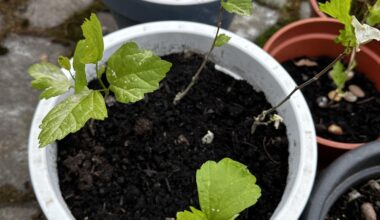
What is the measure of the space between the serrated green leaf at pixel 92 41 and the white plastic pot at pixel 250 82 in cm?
25

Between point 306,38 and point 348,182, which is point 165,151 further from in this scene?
point 306,38

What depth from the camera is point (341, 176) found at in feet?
3.52

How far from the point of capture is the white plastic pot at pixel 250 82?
92 cm

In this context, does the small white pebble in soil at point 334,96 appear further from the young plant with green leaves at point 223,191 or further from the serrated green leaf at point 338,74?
the young plant with green leaves at point 223,191

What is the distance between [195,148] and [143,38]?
31 cm

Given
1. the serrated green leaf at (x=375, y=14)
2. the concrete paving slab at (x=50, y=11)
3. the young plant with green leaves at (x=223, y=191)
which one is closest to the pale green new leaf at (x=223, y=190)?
the young plant with green leaves at (x=223, y=191)

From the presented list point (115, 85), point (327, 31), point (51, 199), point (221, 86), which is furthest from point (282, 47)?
point (51, 199)

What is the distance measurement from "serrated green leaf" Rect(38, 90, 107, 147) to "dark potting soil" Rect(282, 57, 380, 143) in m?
0.79

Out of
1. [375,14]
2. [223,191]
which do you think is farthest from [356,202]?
[223,191]

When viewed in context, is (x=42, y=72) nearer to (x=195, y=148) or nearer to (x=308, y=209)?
(x=195, y=148)

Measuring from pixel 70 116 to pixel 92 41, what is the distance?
13cm

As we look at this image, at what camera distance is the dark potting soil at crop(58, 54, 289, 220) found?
102cm

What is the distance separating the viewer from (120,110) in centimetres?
Result: 113

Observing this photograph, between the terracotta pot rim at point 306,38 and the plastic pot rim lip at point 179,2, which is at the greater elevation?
the plastic pot rim lip at point 179,2
